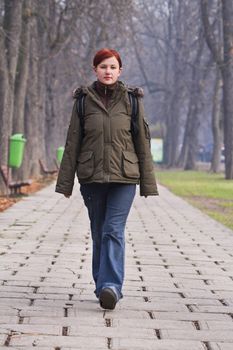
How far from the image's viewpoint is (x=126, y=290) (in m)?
7.21

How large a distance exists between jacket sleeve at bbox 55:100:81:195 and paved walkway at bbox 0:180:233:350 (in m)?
0.84

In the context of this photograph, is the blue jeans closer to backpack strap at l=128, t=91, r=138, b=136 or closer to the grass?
backpack strap at l=128, t=91, r=138, b=136

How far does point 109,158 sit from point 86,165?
0.19 m

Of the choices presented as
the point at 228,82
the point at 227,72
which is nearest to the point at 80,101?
the point at 228,82

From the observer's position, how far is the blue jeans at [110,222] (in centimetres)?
636

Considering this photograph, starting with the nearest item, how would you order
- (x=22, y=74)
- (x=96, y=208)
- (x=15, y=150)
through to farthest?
(x=96, y=208)
(x=15, y=150)
(x=22, y=74)

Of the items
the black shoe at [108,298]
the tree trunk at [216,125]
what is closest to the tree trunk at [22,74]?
the black shoe at [108,298]

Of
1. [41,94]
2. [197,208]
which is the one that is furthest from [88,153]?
[41,94]

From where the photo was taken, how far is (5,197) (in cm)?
1858

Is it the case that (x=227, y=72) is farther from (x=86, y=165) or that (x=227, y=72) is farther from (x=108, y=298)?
(x=108, y=298)

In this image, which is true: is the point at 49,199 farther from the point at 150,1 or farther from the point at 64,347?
the point at 150,1

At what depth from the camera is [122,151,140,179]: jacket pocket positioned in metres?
6.33

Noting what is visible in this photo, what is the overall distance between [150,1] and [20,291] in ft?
142

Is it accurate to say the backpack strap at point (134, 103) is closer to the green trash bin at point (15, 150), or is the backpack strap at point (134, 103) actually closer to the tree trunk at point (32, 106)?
the green trash bin at point (15, 150)
